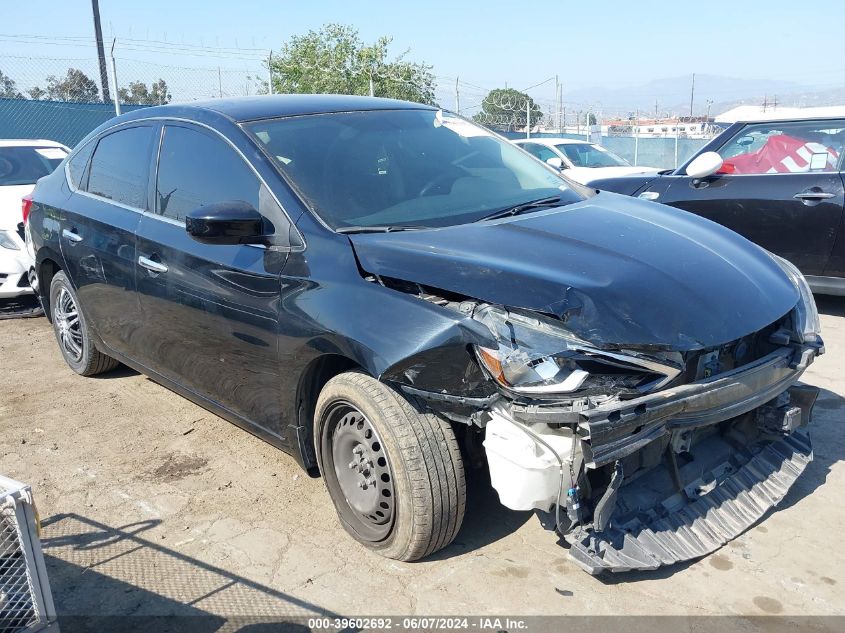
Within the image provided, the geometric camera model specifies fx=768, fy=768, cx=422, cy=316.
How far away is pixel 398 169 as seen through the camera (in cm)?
356

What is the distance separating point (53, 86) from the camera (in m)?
16.3

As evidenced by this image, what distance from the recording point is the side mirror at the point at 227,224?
3.06 metres

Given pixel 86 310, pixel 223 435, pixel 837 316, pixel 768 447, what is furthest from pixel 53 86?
pixel 768 447

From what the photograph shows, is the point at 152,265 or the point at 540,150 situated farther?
the point at 540,150

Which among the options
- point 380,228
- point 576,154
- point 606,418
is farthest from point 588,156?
point 606,418

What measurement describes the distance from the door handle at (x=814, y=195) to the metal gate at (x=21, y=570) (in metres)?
5.70

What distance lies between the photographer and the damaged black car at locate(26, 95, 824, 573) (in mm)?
2549

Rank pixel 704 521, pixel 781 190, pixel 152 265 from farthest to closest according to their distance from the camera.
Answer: pixel 781 190
pixel 152 265
pixel 704 521

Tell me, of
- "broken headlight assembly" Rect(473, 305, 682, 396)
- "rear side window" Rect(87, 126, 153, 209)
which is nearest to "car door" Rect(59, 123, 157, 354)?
"rear side window" Rect(87, 126, 153, 209)

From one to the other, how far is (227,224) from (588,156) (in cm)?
1070

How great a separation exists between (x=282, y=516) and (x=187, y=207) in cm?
152

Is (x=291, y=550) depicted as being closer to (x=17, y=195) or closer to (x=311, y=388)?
(x=311, y=388)

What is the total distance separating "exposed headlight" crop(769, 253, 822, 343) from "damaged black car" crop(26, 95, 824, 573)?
0.02 meters

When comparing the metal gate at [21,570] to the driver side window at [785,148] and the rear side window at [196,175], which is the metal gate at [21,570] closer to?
the rear side window at [196,175]
